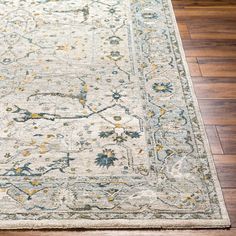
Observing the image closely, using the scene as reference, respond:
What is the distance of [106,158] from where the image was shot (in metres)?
1.76

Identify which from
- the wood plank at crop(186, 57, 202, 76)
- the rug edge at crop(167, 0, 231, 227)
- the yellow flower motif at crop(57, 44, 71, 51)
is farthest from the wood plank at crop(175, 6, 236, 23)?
the yellow flower motif at crop(57, 44, 71, 51)

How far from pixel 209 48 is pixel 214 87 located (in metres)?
0.38

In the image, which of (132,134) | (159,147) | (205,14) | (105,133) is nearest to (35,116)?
(105,133)

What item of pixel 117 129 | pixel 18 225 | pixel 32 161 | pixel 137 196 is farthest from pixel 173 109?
pixel 18 225

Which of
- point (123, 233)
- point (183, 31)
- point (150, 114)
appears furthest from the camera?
point (183, 31)

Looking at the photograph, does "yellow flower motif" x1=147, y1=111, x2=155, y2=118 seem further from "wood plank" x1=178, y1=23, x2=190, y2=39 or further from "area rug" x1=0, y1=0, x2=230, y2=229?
"wood plank" x1=178, y1=23, x2=190, y2=39

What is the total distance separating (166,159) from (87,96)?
55 centimetres

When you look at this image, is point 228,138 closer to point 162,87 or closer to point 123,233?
point 162,87

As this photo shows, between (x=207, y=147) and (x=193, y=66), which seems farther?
(x=193, y=66)

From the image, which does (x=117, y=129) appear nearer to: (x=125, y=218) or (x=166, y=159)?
(x=166, y=159)

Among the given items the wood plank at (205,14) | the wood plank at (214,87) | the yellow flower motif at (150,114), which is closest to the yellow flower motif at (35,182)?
the yellow flower motif at (150,114)

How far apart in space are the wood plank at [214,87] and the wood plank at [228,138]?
9.2 inches

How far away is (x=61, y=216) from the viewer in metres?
1.53

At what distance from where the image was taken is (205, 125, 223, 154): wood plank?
5.95 feet
